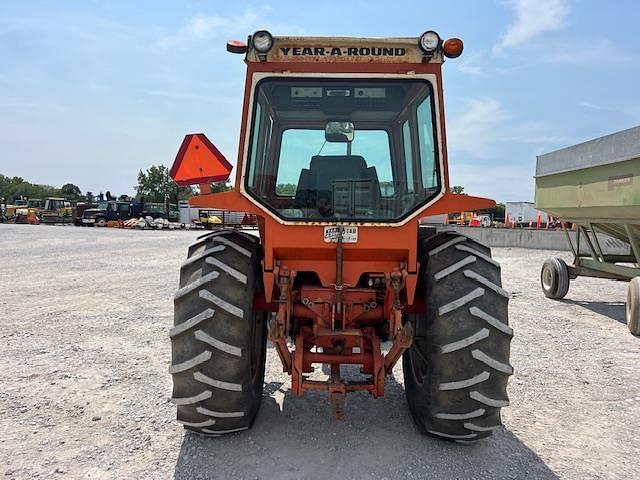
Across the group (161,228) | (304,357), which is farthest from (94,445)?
(161,228)

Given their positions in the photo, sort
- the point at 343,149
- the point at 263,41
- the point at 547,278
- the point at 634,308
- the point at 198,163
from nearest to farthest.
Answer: the point at 263,41 → the point at 343,149 → the point at 198,163 → the point at 634,308 → the point at 547,278

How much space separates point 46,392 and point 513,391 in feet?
13.2

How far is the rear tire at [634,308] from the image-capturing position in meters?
6.57

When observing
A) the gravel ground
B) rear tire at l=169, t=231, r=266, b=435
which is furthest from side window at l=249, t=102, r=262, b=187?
the gravel ground

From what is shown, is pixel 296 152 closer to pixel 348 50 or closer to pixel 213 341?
pixel 348 50

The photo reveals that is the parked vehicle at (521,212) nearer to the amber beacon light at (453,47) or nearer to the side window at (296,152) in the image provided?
the side window at (296,152)

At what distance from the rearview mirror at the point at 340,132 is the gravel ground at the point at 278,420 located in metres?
2.08

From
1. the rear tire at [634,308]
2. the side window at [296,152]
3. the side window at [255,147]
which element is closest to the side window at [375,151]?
the side window at [296,152]

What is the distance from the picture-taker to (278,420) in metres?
3.60

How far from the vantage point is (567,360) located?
528 centimetres

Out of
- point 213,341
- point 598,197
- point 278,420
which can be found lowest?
point 278,420

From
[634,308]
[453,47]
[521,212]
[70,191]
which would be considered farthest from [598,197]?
[70,191]

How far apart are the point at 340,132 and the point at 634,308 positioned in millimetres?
5569

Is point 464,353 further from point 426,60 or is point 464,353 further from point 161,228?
point 161,228
